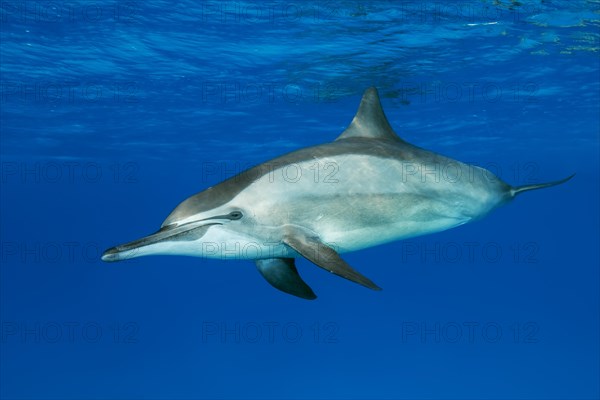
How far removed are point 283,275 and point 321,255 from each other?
118 cm

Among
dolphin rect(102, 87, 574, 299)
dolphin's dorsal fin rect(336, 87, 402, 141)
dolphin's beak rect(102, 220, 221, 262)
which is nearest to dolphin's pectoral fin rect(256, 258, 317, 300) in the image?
dolphin rect(102, 87, 574, 299)

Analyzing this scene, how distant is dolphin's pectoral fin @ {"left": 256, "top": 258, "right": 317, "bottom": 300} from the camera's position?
634 centimetres

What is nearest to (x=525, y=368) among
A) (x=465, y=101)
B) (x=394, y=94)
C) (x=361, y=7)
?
(x=465, y=101)

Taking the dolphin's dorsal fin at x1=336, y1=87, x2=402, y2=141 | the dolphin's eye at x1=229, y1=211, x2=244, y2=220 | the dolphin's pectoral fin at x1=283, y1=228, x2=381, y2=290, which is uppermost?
the dolphin's dorsal fin at x1=336, y1=87, x2=402, y2=141

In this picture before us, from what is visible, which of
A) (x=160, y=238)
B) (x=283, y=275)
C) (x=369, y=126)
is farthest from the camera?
(x=369, y=126)

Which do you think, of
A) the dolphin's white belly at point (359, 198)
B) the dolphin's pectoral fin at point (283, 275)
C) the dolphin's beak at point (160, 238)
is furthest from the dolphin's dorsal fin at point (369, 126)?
the dolphin's beak at point (160, 238)

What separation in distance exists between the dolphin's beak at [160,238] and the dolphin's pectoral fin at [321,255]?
834mm

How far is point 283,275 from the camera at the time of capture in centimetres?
639

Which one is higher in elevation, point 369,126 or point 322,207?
→ point 369,126

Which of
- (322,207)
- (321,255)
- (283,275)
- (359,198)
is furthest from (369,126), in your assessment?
(321,255)

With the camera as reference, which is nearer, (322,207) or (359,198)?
(322,207)

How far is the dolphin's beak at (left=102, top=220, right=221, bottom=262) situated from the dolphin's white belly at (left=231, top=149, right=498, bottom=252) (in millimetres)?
514

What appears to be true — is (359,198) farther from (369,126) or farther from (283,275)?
(369,126)

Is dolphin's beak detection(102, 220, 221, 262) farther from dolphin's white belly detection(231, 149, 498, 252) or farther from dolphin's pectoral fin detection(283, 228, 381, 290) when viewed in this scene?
dolphin's pectoral fin detection(283, 228, 381, 290)
